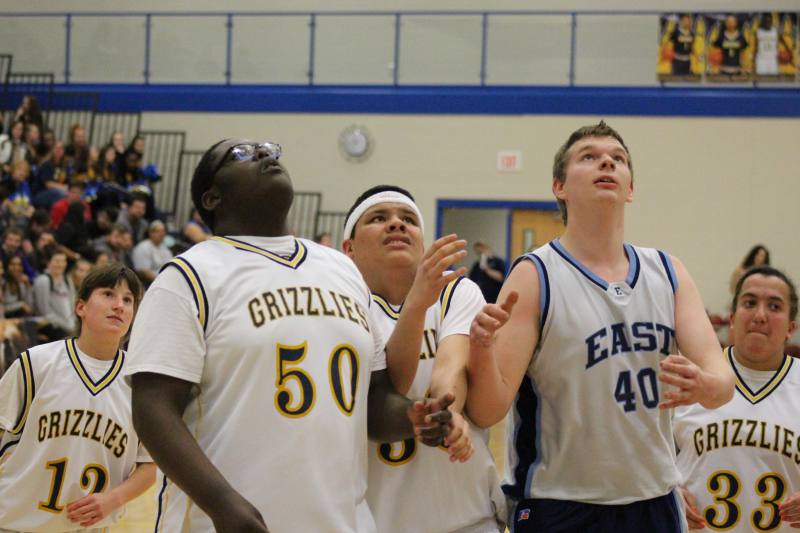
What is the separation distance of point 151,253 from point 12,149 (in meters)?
2.94

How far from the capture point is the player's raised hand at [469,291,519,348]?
295 cm

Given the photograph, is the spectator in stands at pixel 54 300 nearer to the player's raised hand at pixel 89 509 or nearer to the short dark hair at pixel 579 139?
the player's raised hand at pixel 89 509

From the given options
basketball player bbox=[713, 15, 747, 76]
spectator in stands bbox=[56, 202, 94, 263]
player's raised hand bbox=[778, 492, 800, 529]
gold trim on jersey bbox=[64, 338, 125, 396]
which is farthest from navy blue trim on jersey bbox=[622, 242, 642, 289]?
basketball player bbox=[713, 15, 747, 76]

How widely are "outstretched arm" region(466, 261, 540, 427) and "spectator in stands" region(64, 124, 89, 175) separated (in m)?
13.7

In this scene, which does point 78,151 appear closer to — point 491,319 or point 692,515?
point 692,515

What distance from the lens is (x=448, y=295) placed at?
11.4 ft

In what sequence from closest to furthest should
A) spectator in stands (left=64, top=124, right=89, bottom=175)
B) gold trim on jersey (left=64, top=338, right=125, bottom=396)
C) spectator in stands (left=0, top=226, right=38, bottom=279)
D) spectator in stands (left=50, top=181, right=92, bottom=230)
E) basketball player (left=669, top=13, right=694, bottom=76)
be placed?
gold trim on jersey (left=64, top=338, right=125, bottom=396) → spectator in stands (left=0, top=226, right=38, bottom=279) → spectator in stands (left=50, top=181, right=92, bottom=230) → spectator in stands (left=64, top=124, right=89, bottom=175) → basketball player (left=669, top=13, right=694, bottom=76)

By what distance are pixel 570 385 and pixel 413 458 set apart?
1.86 feet

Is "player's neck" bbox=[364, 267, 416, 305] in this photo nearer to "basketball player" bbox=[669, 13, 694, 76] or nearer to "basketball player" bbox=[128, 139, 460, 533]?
"basketball player" bbox=[128, 139, 460, 533]

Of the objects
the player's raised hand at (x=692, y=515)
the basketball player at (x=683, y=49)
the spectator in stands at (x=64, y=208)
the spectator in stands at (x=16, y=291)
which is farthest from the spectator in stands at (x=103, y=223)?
the player's raised hand at (x=692, y=515)

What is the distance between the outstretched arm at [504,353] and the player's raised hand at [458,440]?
0.26 m

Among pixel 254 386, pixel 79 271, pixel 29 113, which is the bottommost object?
pixel 79 271

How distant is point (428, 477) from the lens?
3318 mm

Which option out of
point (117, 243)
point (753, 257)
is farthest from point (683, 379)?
point (753, 257)
